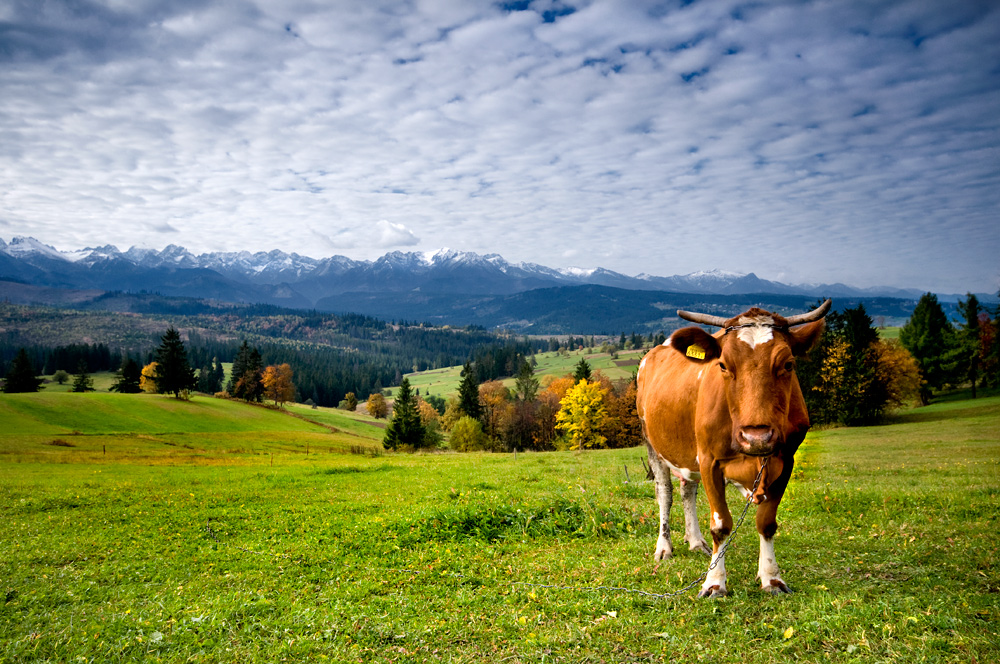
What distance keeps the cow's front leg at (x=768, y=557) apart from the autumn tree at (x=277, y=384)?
11887 cm

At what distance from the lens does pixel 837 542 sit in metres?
8.66

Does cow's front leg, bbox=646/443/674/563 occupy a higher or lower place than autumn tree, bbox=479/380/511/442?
higher

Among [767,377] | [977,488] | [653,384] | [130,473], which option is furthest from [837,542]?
[130,473]

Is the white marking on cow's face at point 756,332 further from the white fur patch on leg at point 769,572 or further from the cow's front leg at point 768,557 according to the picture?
the white fur patch on leg at point 769,572

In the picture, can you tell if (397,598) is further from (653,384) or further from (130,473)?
(130,473)

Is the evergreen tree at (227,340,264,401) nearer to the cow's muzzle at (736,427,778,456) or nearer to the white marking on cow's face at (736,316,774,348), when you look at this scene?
the white marking on cow's face at (736,316,774,348)

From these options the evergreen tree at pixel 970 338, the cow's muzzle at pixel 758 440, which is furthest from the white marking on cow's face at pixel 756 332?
the evergreen tree at pixel 970 338

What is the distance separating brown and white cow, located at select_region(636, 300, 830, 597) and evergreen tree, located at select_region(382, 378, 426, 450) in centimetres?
6790

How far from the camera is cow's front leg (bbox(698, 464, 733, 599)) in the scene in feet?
21.3

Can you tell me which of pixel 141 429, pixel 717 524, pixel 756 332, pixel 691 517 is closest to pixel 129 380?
pixel 141 429

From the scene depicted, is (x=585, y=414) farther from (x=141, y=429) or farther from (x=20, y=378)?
(x=20, y=378)

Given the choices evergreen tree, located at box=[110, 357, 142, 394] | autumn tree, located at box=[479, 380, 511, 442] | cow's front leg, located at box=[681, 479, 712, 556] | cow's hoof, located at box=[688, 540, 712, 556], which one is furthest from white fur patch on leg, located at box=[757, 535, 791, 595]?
evergreen tree, located at box=[110, 357, 142, 394]

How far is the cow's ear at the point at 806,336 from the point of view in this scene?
6113mm

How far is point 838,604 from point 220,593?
34.7 feet
